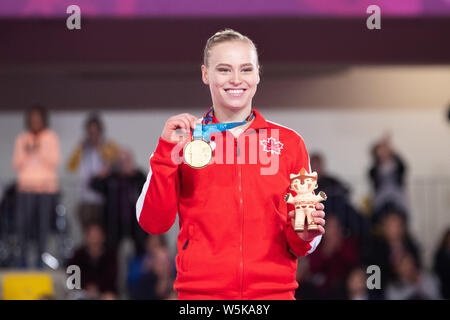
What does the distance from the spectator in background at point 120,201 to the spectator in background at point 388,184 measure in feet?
7.79

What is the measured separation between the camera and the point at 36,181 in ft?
23.4

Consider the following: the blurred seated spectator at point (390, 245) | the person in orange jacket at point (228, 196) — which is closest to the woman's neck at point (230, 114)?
the person in orange jacket at point (228, 196)

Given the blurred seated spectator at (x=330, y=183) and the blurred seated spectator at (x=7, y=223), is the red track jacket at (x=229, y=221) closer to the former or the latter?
the blurred seated spectator at (x=330, y=183)

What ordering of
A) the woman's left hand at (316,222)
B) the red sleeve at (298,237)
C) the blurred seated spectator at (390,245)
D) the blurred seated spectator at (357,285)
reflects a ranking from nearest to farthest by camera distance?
the woman's left hand at (316,222) < the red sleeve at (298,237) < the blurred seated spectator at (357,285) < the blurred seated spectator at (390,245)

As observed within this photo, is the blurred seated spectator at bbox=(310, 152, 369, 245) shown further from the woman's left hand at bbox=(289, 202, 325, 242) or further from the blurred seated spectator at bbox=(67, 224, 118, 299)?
the woman's left hand at bbox=(289, 202, 325, 242)

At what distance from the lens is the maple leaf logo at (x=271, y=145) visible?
2.79 m

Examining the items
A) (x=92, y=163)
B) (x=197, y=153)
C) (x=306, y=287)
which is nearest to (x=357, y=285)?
(x=306, y=287)

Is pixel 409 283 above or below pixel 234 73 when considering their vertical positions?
below

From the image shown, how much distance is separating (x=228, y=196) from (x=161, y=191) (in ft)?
0.84

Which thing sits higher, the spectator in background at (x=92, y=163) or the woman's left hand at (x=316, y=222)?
the spectator in background at (x=92, y=163)

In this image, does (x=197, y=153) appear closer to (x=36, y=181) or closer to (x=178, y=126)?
(x=178, y=126)
